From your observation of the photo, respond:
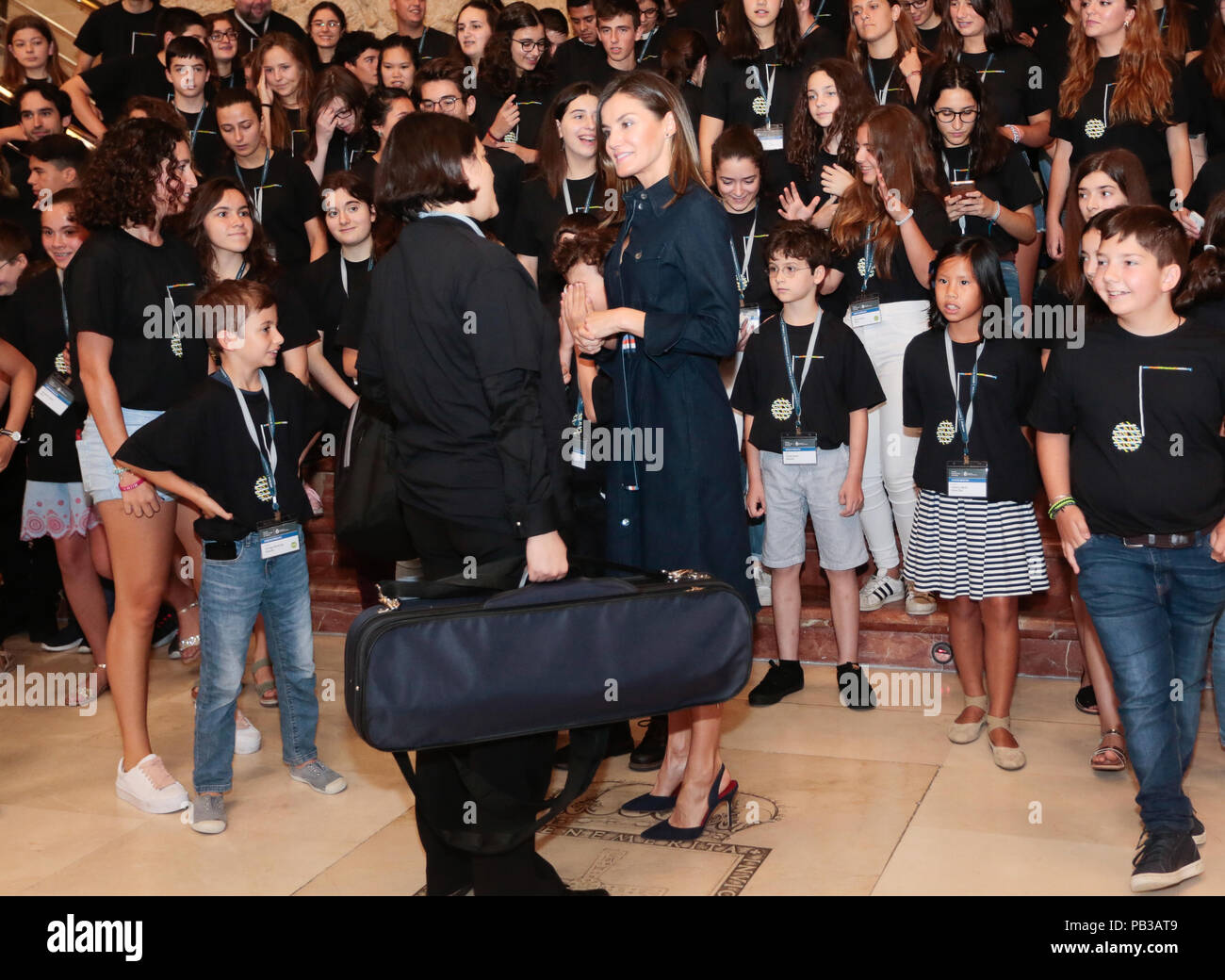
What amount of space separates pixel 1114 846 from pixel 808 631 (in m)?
1.73

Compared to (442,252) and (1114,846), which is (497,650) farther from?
(1114,846)

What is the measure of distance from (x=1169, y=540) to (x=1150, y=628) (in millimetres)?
218

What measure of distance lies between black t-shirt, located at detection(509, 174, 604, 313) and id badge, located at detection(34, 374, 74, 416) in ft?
5.70

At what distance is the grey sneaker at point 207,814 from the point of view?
3.51 metres

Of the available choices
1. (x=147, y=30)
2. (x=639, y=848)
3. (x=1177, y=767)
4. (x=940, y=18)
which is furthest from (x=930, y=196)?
(x=147, y=30)

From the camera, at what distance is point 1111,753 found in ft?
11.8

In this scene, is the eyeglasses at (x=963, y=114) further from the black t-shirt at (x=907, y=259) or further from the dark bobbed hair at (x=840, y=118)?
the black t-shirt at (x=907, y=259)

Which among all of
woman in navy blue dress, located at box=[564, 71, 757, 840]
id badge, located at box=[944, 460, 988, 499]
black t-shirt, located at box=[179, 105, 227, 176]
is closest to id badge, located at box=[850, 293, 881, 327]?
id badge, located at box=[944, 460, 988, 499]

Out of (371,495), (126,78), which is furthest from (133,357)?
(126,78)

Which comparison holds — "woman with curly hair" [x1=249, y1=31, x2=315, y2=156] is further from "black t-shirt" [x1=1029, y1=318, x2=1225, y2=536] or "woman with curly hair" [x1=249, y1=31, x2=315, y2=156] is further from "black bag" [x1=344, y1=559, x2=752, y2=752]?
"black t-shirt" [x1=1029, y1=318, x2=1225, y2=536]

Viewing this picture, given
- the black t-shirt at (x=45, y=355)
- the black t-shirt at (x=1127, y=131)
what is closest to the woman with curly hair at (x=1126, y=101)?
the black t-shirt at (x=1127, y=131)

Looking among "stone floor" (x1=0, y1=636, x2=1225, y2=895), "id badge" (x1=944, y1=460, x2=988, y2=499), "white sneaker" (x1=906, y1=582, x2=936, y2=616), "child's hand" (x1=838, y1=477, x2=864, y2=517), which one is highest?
"id badge" (x1=944, y1=460, x2=988, y2=499)

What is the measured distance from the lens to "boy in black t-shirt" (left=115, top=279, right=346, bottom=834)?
3477 millimetres

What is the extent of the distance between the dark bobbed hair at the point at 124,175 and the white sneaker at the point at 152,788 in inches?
63.9
